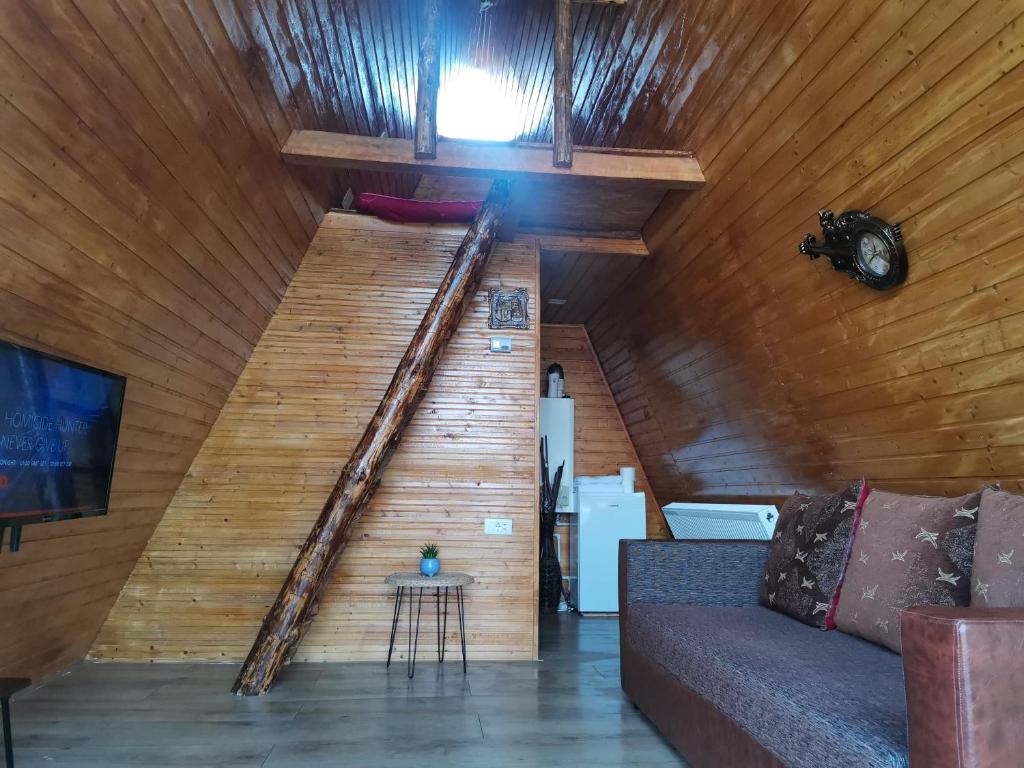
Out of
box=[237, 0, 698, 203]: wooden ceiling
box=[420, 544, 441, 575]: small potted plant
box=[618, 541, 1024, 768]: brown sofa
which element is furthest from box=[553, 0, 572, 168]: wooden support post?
box=[420, 544, 441, 575]: small potted plant

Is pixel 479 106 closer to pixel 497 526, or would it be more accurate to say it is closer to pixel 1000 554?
pixel 497 526

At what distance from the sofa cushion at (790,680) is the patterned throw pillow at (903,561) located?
0.09 meters

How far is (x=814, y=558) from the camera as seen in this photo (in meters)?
2.49

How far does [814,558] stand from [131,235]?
276 centimetres

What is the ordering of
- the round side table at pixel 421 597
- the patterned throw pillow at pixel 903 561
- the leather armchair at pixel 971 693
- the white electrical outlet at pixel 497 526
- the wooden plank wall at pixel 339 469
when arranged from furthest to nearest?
the white electrical outlet at pixel 497 526 → the wooden plank wall at pixel 339 469 → the round side table at pixel 421 597 → the patterned throw pillow at pixel 903 561 → the leather armchair at pixel 971 693

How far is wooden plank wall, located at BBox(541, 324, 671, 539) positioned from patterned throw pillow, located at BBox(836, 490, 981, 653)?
3437mm

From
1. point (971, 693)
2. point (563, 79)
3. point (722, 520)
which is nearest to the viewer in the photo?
point (971, 693)

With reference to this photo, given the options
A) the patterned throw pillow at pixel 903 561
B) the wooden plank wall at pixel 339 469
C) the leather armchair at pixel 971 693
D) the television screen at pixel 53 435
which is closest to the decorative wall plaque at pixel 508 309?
the wooden plank wall at pixel 339 469

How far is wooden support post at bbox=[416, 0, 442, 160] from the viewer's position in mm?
2838

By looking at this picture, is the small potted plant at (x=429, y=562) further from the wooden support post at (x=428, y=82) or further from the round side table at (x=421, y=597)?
the wooden support post at (x=428, y=82)

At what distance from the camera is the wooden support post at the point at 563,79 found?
9.27ft

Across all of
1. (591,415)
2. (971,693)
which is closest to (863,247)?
(971,693)

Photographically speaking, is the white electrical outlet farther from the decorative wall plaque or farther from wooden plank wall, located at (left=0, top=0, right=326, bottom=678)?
wooden plank wall, located at (left=0, top=0, right=326, bottom=678)

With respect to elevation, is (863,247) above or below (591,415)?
above
